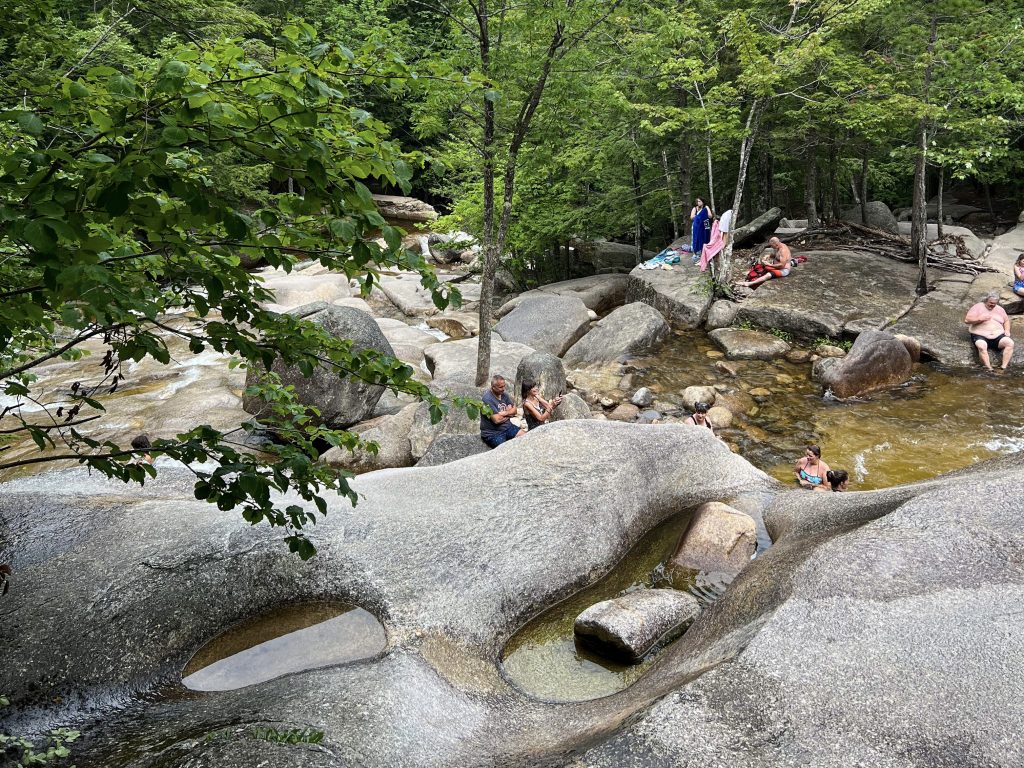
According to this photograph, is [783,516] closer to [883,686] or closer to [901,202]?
[883,686]

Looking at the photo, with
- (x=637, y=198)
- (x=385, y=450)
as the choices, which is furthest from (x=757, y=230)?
(x=385, y=450)

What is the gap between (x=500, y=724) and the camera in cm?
435

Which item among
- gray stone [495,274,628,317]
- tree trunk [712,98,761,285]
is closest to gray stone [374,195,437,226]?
gray stone [495,274,628,317]

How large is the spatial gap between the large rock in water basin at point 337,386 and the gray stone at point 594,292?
7.33 meters

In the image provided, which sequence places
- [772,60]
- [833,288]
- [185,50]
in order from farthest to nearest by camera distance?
[833,288], [772,60], [185,50]

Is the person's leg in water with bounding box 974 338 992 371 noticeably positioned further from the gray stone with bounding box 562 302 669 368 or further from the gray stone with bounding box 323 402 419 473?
the gray stone with bounding box 323 402 419 473

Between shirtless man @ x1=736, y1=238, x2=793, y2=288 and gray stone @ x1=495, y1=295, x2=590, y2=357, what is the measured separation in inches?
167

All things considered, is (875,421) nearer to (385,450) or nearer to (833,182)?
(385,450)

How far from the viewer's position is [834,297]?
15.5 metres

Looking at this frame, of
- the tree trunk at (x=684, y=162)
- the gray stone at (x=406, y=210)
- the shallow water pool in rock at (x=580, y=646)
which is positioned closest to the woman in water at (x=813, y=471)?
the shallow water pool in rock at (x=580, y=646)

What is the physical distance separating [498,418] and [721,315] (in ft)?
28.9

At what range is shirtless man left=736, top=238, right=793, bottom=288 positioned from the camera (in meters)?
16.5

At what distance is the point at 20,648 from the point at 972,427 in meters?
12.3

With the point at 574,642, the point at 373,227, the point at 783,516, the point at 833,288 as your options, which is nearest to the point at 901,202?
the point at 833,288
